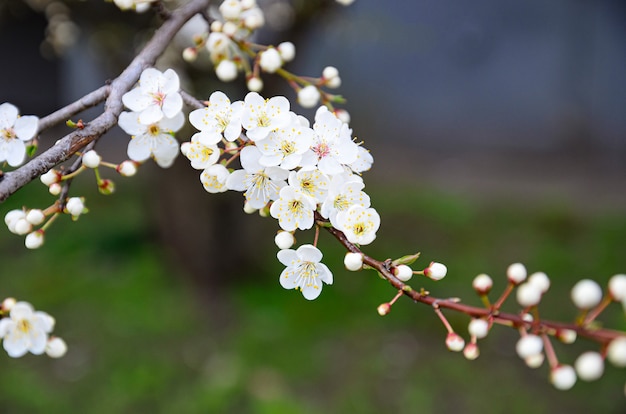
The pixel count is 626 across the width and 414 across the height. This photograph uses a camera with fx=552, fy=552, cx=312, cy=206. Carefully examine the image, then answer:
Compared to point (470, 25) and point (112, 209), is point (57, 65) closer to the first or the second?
point (112, 209)

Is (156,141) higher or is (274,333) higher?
(156,141)

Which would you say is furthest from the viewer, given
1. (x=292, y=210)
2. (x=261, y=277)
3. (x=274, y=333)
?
(x=261, y=277)

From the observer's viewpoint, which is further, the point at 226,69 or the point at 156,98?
the point at 226,69

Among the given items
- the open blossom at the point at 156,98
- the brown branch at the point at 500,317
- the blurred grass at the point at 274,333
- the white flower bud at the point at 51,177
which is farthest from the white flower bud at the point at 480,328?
the blurred grass at the point at 274,333

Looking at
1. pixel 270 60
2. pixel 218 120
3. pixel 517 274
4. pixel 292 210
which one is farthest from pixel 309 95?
pixel 517 274

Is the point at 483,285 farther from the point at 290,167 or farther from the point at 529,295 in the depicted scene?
the point at 290,167

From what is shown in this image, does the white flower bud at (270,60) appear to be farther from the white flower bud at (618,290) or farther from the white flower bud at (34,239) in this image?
the white flower bud at (618,290)

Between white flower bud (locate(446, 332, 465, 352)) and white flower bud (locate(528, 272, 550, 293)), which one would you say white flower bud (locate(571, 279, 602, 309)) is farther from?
white flower bud (locate(446, 332, 465, 352))
